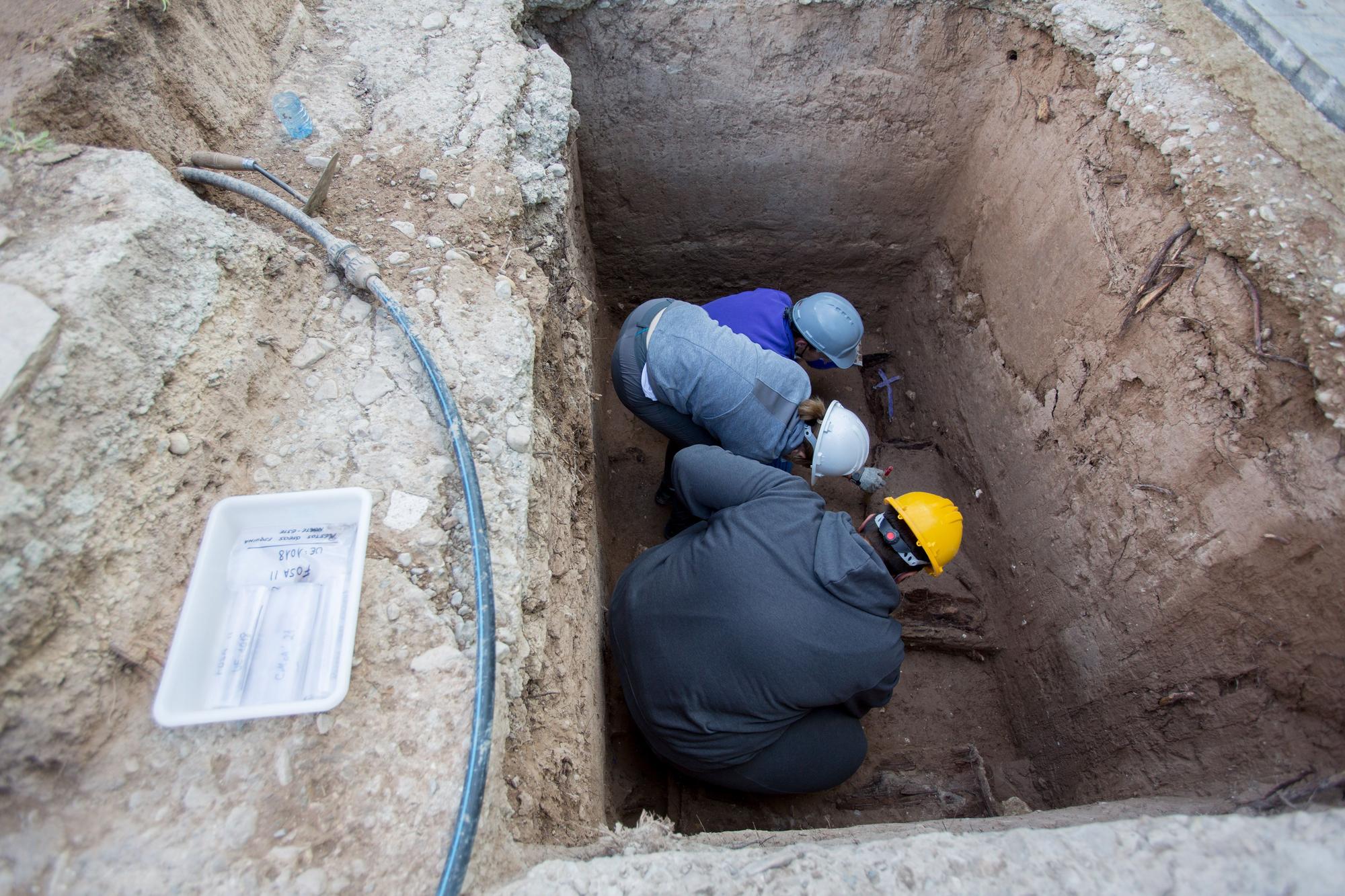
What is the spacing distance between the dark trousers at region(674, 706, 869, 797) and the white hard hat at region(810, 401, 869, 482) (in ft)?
3.14

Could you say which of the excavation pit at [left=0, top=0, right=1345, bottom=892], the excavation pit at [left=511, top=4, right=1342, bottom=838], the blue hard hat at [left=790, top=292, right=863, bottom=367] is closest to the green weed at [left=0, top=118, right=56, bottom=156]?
the excavation pit at [left=0, top=0, right=1345, bottom=892]

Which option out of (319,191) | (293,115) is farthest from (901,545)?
(293,115)

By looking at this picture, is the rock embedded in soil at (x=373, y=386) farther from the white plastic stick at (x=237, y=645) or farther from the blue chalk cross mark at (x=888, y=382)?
the blue chalk cross mark at (x=888, y=382)

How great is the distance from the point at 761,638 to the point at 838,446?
3.59 ft

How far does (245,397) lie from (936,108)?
2920 millimetres

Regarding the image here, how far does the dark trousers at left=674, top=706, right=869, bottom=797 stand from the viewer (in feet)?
7.18

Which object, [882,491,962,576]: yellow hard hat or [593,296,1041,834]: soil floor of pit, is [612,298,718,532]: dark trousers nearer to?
[593,296,1041,834]: soil floor of pit

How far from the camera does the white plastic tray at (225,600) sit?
3.76 feet

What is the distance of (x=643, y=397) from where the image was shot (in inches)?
109

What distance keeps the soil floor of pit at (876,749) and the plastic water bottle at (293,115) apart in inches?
53.1

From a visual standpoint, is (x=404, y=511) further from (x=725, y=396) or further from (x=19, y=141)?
(x=725, y=396)

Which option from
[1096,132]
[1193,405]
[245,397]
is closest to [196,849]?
[245,397]

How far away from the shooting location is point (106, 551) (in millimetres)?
1223

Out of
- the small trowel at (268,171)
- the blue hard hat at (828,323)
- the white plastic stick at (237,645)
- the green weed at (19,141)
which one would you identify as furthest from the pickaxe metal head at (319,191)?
the blue hard hat at (828,323)
